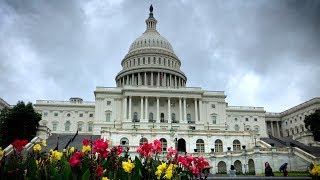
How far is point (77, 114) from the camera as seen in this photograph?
363ft

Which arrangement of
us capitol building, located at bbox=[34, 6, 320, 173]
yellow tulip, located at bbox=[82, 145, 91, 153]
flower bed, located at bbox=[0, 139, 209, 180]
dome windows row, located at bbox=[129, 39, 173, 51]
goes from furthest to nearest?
dome windows row, located at bbox=[129, 39, 173, 51] < us capitol building, located at bbox=[34, 6, 320, 173] < yellow tulip, located at bbox=[82, 145, 91, 153] < flower bed, located at bbox=[0, 139, 209, 180]

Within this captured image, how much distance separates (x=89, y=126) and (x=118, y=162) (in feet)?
346

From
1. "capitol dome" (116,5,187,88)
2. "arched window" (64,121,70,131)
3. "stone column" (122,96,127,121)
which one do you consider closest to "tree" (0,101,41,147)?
"stone column" (122,96,127,121)

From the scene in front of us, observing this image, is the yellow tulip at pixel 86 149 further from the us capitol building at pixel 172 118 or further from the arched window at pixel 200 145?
the arched window at pixel 200 145

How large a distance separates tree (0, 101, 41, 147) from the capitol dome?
47.4 m

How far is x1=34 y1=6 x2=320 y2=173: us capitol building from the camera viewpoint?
5728 cm

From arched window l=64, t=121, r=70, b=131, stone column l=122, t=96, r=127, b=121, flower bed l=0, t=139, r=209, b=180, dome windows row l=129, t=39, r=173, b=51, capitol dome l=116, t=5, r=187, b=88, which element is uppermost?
dome windows row l=129, t=39, r=173, b=51

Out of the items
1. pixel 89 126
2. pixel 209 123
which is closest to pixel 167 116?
pixel 209 123

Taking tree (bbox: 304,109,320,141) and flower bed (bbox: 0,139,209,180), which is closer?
flower bed (bbox: 0,139,209,180)

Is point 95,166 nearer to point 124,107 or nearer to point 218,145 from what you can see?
point 218,145

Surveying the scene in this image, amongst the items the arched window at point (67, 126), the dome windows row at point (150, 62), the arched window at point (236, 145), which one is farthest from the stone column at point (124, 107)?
the arched window at point (236, 145)

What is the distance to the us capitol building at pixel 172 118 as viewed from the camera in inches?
2255

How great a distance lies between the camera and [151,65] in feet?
380

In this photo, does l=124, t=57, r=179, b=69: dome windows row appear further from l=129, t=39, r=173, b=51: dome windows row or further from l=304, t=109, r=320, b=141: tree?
l=304, t=109, r=320, b=141: tree
